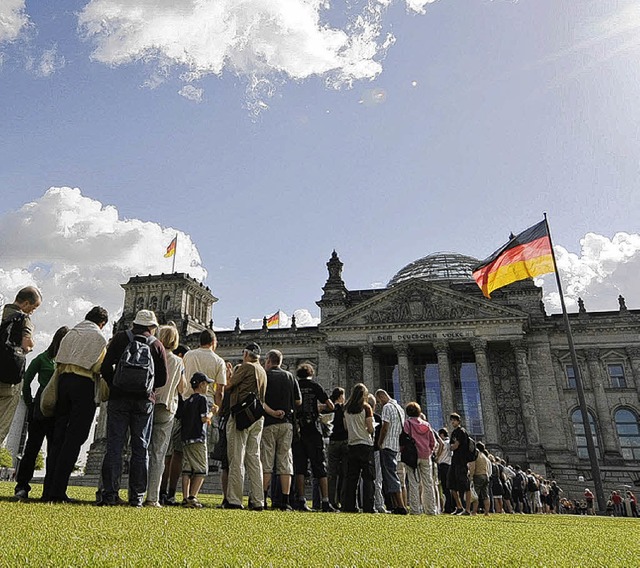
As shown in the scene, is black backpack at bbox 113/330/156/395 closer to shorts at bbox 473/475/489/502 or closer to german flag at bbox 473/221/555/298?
shorts at bbox 473/475/489/502

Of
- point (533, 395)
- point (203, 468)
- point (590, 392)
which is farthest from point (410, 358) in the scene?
point (203, 468)

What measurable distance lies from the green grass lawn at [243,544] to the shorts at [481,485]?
8293 millimetres

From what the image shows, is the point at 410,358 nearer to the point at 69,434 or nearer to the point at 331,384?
the point at 331,384

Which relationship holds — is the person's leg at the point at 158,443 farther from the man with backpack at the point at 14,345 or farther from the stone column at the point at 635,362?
the stone column at the point at 635,362

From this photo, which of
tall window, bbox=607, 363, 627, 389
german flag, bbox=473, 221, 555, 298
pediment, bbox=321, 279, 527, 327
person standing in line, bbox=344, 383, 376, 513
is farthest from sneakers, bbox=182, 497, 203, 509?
tall window, bbox=607, 363, 627, 389

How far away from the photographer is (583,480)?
37906 mm

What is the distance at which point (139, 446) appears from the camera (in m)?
7.34

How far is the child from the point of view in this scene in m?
8.41

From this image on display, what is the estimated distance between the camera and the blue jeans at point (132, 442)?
23.4 ft

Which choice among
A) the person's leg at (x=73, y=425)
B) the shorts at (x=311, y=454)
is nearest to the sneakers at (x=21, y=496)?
the person's leg at (x=73, y=425)

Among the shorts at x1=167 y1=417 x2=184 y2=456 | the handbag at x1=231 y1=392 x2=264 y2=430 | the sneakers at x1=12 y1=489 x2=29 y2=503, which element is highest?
the handbag at x1=231 y1=392 x2=264 y2=430

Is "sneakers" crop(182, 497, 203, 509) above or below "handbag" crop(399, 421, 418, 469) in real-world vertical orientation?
below

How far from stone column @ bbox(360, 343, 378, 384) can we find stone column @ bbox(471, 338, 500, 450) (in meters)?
8.85

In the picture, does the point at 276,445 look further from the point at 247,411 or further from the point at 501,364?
the point at 501,364
